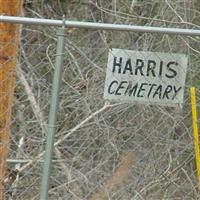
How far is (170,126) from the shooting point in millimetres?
3936

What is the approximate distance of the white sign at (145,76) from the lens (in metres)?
3.62

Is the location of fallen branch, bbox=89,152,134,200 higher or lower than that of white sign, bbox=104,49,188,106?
lower

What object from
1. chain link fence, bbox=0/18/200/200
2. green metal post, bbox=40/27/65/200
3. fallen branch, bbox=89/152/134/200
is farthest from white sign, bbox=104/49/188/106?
fallen branch, bbox=89/152/134/200

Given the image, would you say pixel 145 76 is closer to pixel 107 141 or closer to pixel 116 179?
pixel 107 141

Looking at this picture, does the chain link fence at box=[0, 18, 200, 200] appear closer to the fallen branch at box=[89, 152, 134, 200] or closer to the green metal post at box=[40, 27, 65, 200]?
the fallen branch at box=[89, 152, 134, 200]

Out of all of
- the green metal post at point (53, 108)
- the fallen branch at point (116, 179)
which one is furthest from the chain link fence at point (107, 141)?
the green metal post at point (53, 108)

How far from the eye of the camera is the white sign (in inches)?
143

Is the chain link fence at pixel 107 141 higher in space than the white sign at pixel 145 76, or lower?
lower

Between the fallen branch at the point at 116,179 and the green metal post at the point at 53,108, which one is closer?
the green metal post at the point at 53,108

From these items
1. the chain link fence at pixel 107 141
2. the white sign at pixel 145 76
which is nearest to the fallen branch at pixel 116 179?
the chain link fence at pixel 107 141

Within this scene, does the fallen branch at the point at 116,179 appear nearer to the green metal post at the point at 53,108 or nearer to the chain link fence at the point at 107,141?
the chain link fence at the point at 107,141

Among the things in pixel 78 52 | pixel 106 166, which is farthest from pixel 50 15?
pixel 106 166

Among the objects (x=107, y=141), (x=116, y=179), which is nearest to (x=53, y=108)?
(x=107, y=141)

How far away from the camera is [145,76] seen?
3.64 m
